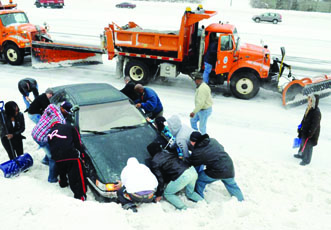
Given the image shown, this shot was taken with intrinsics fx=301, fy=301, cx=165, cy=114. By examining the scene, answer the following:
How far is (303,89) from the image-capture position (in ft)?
28.3

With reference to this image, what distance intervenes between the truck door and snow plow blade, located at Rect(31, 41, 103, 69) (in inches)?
182

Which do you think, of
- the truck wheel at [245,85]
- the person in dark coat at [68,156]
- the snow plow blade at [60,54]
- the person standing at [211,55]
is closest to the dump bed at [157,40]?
the person standing at [211,55]

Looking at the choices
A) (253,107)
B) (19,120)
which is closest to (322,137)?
(253,107)

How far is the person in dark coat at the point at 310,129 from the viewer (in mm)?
5699

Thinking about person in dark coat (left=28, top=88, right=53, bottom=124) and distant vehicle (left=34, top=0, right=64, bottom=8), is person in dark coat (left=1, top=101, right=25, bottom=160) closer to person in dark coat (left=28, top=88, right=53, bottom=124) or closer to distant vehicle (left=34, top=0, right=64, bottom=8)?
person in dark coat (left=28, top=88, right=53, bottom=124)

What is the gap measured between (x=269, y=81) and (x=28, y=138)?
7.20m

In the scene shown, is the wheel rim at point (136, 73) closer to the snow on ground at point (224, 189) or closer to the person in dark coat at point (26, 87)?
the snow on ground at point (224, 189)

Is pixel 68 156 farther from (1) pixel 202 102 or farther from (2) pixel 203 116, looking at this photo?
(2) pixel 203 116

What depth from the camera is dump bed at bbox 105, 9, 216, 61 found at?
369 inches

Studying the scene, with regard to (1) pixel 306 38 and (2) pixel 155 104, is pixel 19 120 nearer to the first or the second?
(2) pixel 155 104

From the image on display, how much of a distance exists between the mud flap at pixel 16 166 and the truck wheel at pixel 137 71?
6.07m

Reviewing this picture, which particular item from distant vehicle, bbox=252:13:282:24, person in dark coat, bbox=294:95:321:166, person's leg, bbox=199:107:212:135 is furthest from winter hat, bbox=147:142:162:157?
distant vehicle, bbox=252:13:282:24

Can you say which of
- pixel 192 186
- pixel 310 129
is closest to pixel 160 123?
pixel 192 186

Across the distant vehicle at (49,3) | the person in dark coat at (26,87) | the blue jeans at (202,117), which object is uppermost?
the distant vehicle at (49,3)
